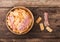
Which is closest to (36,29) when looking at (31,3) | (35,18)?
(35,18)

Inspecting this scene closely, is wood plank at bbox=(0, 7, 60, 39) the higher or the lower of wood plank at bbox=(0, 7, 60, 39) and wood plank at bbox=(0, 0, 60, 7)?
the lower

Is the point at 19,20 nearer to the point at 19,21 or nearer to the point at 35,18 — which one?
the point at 19,21

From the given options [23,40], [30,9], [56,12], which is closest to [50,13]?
[56,12]

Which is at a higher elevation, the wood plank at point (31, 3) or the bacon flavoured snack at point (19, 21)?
the wood plank at point (31, 3)

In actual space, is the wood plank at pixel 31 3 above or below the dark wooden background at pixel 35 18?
above
